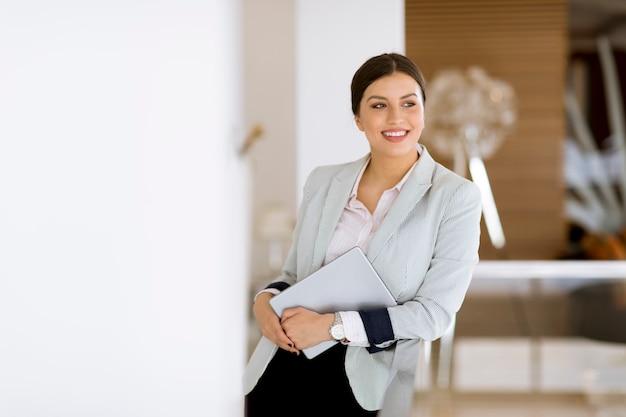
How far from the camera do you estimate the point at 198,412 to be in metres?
3.13

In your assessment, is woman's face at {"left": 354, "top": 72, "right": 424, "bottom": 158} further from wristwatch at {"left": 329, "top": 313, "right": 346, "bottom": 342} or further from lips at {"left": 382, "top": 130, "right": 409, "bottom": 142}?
wristwatch at {"left": 329, "top": 313, "right": 346, "bottom": 342}

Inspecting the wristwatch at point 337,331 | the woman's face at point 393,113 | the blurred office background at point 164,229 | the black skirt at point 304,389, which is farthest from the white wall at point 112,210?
the woman's face at point 393,113

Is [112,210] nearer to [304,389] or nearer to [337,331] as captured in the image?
[304,389]

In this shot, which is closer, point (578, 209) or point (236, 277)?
point (236, 277)

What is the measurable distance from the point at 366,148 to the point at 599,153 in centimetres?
536

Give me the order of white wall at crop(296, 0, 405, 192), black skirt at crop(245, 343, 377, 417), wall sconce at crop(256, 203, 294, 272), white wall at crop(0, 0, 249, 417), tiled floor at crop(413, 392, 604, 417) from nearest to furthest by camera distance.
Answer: black skirt at crop(245, 343, 377, 417), white wall at crop(0, 0, 249, 417), white wall at crop(296, 0, 405, 192), tiled floor at crop(413, 392, 604, 417), wall sconce at crop(256, 203, 294, 272)

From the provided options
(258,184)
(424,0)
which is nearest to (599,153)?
(424,0)

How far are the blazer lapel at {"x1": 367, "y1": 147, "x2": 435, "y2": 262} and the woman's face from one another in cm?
7

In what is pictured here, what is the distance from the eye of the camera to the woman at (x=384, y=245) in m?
1.51

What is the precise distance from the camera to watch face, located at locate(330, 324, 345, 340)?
4.96 feet

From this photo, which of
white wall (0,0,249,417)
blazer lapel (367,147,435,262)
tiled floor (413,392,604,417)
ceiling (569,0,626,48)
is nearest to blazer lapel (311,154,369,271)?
blazer lapel (367,147,435,262)

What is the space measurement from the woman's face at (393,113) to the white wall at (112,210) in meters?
0.84

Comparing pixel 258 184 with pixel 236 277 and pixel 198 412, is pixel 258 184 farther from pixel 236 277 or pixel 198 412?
pixel 198 412

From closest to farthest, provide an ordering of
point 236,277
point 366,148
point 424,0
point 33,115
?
1. point 33,115
2. point 366,148
3. point 236,277
4. point 424,0
